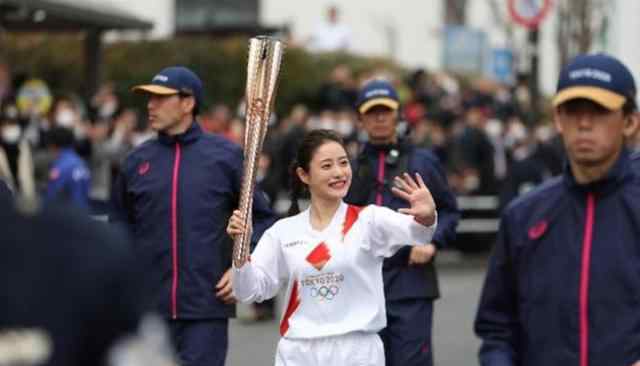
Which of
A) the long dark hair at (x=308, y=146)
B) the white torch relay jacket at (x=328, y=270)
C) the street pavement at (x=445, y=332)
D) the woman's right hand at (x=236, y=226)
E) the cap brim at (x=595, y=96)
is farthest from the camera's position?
the street pavement at (x=445, y=332)

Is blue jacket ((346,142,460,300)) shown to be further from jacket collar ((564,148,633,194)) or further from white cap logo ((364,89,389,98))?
jacket collar ((564,148,633,194))

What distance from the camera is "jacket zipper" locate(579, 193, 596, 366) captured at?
16.2 ft

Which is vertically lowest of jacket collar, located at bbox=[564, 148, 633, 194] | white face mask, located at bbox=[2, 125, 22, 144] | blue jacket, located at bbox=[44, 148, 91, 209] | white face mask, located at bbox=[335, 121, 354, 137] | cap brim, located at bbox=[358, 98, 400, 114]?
white face mask, located at bbox=[335, 121, 354, 137]

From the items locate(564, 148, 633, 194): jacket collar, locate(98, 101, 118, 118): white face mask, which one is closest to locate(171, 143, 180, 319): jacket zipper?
locate(564, 148, 633, 194): jacket collar

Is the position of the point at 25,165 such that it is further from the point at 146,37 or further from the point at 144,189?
the point at 146,37

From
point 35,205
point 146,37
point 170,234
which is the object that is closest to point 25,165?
point 35,205

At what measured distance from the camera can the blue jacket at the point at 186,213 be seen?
8344mm

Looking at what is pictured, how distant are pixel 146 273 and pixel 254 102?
13.7ft

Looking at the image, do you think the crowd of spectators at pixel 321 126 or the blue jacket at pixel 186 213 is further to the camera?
the crowd of spectators at pixel 321 126

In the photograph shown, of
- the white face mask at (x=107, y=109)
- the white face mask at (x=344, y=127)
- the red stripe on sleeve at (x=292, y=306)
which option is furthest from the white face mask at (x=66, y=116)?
the red stripe on sleeve at (x=292, y=306)

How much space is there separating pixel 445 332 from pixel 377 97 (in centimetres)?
539

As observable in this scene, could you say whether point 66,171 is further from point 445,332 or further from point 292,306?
Answer: point 292,306

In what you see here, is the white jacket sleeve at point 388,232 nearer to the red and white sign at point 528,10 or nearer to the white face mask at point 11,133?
the white face mask at point 11,133

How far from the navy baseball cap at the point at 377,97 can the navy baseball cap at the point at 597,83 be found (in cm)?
450
